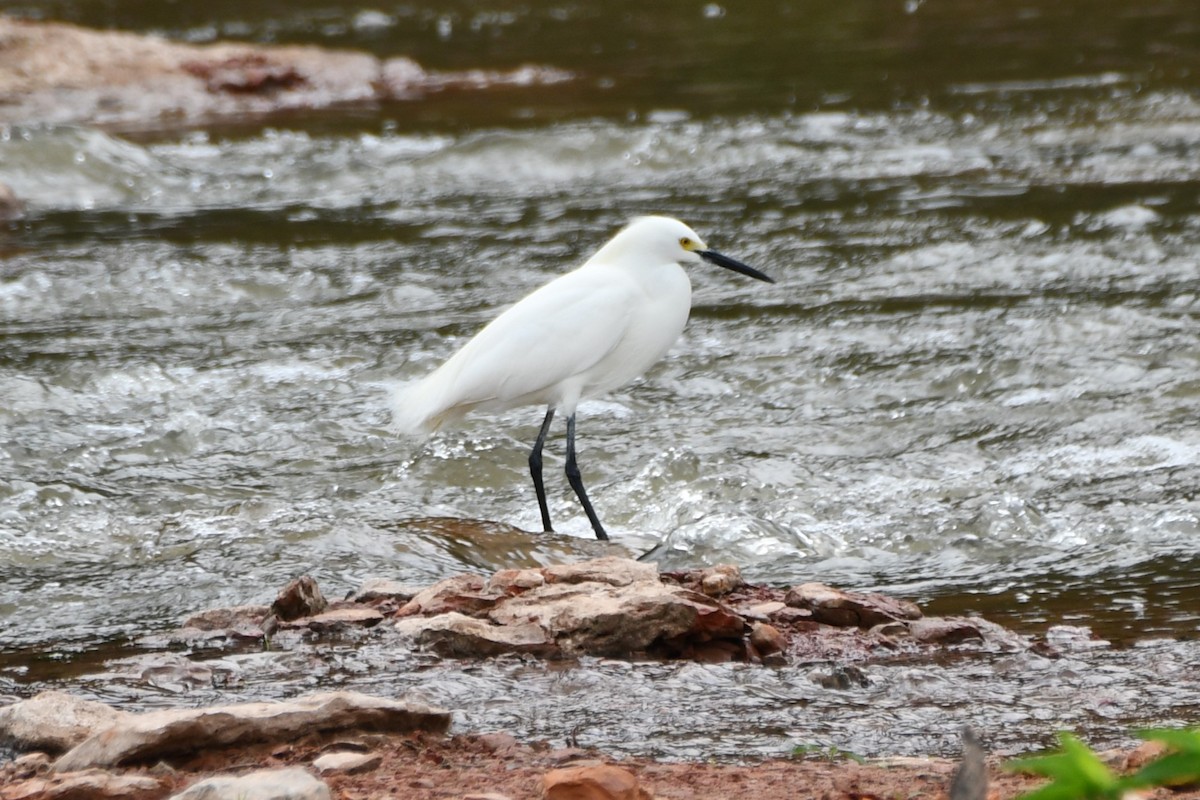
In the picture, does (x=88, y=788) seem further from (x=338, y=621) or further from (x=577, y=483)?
(x=577, y=483)

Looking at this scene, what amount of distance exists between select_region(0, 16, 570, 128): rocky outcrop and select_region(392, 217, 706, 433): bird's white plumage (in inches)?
502

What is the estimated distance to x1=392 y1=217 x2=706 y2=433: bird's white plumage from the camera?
6215 millimetres

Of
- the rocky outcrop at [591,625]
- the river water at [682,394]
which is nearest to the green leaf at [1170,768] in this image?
the river water at [682,394]

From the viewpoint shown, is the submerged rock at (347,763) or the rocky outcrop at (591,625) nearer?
the submerged rock at (347,763)

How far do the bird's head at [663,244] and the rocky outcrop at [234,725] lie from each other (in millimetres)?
3010

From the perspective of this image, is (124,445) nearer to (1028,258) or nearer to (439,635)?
(439,635)

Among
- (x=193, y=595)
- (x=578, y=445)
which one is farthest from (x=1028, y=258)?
(x=193, y=595)

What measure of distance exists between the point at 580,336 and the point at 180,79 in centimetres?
1485

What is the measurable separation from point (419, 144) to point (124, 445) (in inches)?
345

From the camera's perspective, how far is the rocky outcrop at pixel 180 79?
18.8 meters

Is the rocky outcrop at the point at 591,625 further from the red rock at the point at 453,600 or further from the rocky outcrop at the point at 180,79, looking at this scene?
the rocky outcrop at the point at 180,79

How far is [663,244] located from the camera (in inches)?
249

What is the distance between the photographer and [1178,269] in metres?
9.41

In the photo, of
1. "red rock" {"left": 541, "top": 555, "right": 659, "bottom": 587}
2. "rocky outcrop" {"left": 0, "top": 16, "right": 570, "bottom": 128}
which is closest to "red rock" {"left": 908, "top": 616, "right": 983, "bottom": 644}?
"red rock" {"left": 541, "top": 555, "right": 659, "bottom": 587}
